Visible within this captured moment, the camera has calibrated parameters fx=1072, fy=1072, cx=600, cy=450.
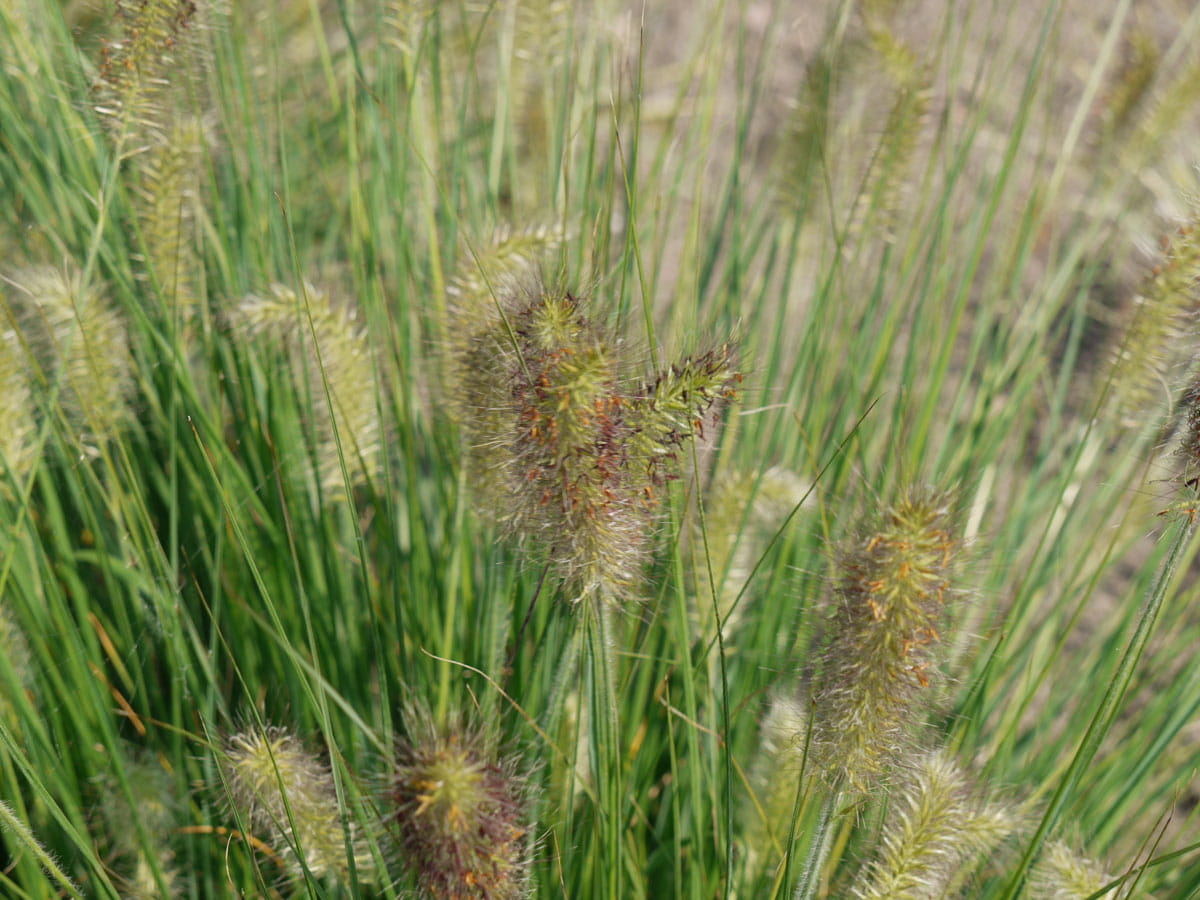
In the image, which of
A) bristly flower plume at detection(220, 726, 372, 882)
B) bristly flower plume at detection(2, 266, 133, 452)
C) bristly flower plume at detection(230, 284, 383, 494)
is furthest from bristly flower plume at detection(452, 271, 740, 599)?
bristly flower plume at detection(2, 266, 133, 452)

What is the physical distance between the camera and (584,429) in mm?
1054

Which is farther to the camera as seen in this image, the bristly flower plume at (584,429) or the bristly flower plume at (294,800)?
the bristly flower plume at (294,800)

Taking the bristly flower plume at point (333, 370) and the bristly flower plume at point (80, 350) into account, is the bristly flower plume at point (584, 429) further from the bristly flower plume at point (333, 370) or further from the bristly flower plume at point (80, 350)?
the bristly flower plume at point (80, 350)

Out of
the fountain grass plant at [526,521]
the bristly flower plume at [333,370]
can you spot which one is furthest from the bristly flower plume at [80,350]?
the bristly flower plume at [333,370]

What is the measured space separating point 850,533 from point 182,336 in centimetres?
120

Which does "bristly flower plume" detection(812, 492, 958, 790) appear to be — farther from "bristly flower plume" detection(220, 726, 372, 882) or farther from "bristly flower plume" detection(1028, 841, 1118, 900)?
"bristly flower plume" detection(220, 726, 372, 882)

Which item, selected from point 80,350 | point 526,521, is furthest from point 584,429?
point 80,350

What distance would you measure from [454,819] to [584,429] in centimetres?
39

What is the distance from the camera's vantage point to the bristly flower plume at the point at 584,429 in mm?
1055

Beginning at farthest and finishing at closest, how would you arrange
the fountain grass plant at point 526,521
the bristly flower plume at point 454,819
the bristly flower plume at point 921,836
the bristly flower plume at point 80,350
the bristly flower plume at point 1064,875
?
the bristly flower plume at point 80,350, the bristly flower plume at point 1064,875, the bristly flower plume at point 921,836, the fountain grass plant at point 526,521, the bristly flower plume at point 454,819

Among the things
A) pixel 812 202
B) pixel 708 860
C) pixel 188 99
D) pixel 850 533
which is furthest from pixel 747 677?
pixel 188 99

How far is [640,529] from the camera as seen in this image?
1.19 m

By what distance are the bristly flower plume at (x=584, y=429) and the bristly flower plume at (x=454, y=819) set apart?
0.73 feet

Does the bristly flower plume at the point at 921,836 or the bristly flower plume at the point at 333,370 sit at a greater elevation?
the bristly flower plume at the point at 333,370
